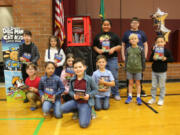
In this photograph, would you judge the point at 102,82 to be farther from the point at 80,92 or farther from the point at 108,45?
the point at 108,45

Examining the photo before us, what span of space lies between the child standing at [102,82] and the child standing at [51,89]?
61 cm

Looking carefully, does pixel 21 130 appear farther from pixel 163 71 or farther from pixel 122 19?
pixel 122 19

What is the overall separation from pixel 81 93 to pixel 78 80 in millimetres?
227

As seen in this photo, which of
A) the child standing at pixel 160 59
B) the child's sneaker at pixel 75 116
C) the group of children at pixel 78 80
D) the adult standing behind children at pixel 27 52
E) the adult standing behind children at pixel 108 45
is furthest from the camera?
the adult standing behind children at pixel 108 45

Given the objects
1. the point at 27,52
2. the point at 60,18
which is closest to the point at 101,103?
the point at 27,52

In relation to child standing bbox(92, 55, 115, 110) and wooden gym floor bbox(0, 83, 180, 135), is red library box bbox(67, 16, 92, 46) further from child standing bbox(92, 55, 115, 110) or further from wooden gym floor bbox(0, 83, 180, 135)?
wooden gym floor bbox(0, 83, 180, 135)

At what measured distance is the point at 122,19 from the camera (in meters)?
5.81

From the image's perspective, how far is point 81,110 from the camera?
230cm

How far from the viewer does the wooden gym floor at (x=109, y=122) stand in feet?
6.88

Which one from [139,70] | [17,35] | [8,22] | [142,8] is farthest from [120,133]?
[142,8]

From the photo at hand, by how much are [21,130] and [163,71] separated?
2288mm

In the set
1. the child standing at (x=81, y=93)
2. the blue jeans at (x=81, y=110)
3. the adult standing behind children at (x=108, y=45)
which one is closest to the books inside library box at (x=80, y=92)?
the child standing at (x=81, y=93)

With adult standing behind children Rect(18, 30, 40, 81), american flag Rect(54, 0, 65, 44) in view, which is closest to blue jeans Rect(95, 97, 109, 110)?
adult standing behind children Rect(18, 30, 40, 81)

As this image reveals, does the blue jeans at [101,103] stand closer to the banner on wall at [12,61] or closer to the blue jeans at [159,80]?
the blue jeans at [159,80]
